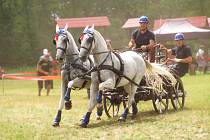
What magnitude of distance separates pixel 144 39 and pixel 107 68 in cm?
253

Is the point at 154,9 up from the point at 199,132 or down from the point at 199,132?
up

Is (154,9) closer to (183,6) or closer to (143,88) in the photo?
(183,6)

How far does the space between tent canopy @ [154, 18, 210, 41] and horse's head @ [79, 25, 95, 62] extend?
2441cm

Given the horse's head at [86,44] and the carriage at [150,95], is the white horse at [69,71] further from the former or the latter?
the carriage at [150,95]

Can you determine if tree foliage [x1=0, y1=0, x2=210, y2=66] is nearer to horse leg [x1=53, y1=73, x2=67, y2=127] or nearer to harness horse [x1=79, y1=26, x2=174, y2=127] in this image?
harness horse [x1=79, y1=26, x2=174, y2=127]

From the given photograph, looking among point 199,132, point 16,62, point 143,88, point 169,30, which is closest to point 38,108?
point 143,88

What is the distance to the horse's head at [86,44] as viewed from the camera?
30.7 feet

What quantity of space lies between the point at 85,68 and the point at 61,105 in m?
0.90

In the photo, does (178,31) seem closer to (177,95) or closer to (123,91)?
(177,95)

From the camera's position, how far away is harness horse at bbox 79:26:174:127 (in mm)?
9523

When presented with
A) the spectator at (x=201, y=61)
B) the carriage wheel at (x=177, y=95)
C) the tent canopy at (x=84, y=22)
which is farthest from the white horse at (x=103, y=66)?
the tent canopy at (x=84, y=22)

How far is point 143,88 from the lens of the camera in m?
11.5

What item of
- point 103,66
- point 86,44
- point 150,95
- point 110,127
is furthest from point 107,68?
point 150,95

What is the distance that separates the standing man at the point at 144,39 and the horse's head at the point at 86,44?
2.46 meters
